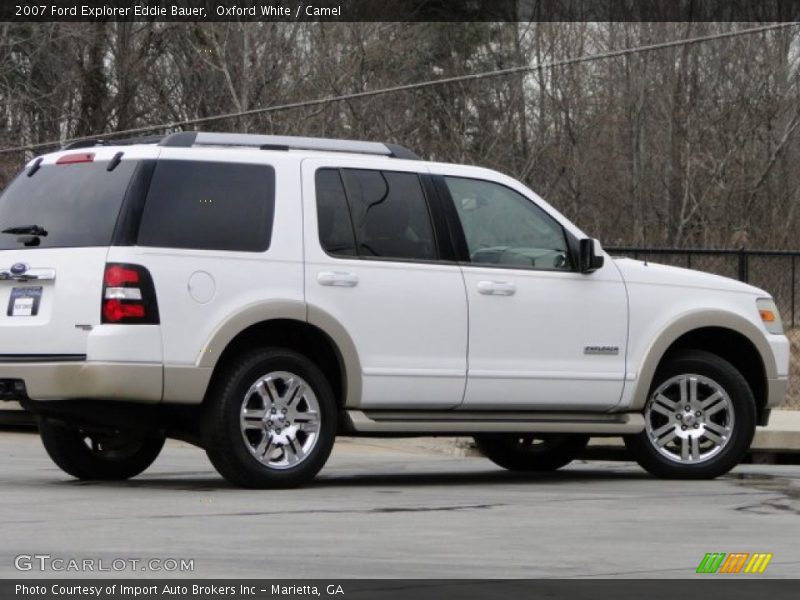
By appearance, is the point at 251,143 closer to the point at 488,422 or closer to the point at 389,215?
the point at 389,215

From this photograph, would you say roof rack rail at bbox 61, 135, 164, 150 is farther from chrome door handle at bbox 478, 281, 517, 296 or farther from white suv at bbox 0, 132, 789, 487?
chrome door handle at bbox 478, 281, 517, 296

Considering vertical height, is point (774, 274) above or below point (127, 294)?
below

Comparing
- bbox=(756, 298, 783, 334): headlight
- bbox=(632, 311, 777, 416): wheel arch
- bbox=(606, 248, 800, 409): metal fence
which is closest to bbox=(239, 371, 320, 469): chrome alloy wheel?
bbox=(632, 311, 777, 416): wheel arch

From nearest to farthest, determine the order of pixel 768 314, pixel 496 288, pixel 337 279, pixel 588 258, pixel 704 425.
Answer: pixel 337 279, pixel 496 288, pixel 588 258, pixel 704 425, pixel 768 314

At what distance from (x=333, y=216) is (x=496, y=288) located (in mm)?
1188

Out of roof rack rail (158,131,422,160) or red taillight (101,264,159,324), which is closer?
red taillight (101,264,159,324)

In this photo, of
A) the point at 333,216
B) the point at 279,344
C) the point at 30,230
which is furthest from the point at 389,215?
the point at 30,230

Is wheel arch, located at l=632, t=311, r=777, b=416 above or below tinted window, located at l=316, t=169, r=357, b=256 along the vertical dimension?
below

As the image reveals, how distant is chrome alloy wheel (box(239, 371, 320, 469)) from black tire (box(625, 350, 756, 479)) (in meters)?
2.53

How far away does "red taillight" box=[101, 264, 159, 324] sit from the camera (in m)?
10.2

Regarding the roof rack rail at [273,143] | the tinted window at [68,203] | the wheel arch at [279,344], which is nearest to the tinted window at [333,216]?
the roof rack rail at [273,143]

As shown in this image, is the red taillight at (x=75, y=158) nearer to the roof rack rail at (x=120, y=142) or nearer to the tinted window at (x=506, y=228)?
the roof rack rail at (x=120, y=142)

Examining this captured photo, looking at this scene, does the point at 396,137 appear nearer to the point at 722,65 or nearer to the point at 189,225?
the point at 722,65

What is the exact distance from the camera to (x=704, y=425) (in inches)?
485
